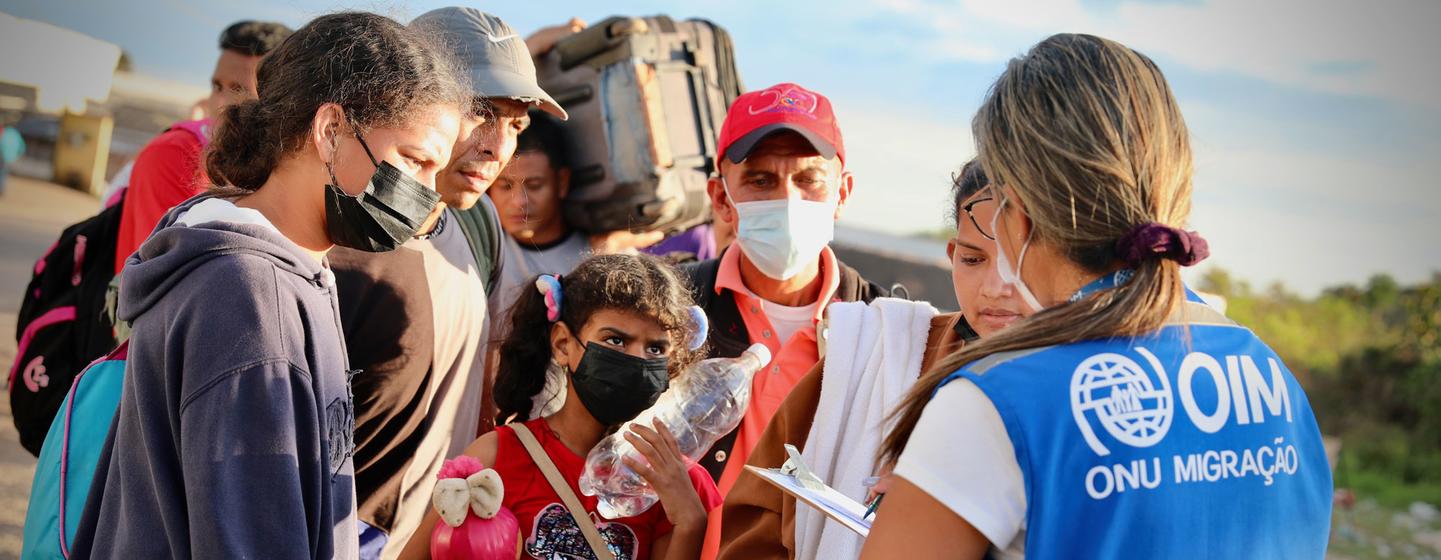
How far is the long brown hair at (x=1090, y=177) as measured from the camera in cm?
161

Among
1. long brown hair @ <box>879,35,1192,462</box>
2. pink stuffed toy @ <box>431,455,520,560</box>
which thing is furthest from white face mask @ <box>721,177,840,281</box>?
long brown hair @ <box>879,35,1192,462</box>

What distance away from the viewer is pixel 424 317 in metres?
3.21

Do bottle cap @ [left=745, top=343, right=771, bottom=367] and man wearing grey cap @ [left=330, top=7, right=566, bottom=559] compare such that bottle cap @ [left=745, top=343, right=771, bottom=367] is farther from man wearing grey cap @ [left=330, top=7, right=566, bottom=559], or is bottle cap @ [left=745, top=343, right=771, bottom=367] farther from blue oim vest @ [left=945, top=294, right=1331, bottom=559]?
blue oim vest @ [left=945, top=294, right=1331, bottom=559]

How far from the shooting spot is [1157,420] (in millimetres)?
1540

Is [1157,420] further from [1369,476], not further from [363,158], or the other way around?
[1369,476]

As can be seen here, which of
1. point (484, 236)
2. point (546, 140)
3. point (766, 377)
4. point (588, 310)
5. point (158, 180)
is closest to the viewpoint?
point (588, 310)

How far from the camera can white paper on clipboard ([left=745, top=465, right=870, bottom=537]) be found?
1.83 m

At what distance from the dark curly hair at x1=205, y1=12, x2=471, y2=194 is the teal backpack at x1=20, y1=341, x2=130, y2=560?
0.44 m

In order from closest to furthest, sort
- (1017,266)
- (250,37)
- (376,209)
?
(1017,266) < (376,209) < (250,37)

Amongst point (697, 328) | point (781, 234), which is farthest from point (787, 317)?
point (697, 328)

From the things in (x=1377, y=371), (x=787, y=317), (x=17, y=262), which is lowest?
(x=1377, y=371)

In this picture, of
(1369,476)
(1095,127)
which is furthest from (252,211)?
(1369,476)

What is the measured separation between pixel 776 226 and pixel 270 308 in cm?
188

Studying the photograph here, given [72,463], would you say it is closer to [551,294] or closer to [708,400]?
[551,294]
